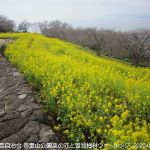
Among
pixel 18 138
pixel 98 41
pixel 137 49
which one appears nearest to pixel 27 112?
pixel 18 138

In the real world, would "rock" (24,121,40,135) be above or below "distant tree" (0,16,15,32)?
below

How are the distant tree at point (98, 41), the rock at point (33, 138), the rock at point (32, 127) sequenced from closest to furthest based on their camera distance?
the rock at point (33, 138) < the rock at point (32, 127) < the distant tree at point (98, 41)

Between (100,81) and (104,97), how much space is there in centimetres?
84

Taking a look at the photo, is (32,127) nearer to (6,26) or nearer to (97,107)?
(97,107)

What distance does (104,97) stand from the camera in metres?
6.56

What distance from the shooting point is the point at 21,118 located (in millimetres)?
5891

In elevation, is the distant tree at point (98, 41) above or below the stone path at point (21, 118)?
below

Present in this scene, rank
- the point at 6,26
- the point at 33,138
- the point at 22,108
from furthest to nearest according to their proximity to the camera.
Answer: the point at 6,26 < the point at 22,108 < the point at 33,138

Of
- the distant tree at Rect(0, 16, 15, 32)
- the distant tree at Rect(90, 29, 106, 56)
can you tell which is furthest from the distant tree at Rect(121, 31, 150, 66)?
the distant tree at Rect(0, 16, 15, 32)

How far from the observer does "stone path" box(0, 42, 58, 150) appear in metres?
5.11

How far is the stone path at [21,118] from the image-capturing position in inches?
201

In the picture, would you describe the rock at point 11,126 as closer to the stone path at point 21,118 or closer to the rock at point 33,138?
the stone path at point 21,118

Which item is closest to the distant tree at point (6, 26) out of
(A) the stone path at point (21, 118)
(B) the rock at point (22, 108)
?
(A) the stone path at point (21, 118)

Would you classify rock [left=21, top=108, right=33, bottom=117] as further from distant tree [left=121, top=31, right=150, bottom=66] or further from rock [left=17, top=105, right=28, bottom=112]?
distant tree [left=121, top=31, right=150, bottom=66]
